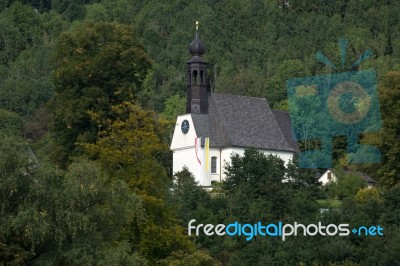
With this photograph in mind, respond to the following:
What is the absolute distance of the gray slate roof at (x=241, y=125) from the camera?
7281 centimetres

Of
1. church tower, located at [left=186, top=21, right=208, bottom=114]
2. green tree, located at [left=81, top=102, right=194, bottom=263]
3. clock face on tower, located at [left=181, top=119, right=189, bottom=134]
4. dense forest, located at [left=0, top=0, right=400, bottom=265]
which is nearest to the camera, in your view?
dense forest, located at [left=0, top=0, right=400, bottom=265]

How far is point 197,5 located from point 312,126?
50.4 metres

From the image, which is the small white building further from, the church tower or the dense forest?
the church tower

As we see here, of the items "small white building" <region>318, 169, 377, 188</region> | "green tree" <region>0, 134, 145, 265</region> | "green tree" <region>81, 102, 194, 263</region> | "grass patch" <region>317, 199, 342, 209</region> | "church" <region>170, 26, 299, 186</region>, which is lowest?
"green tree" <region>0, 134, 145, 265</region>

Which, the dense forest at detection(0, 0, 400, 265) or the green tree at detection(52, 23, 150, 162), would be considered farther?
the green tree at detection(52, 23, 150, 162)

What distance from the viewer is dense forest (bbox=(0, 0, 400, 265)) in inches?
1353

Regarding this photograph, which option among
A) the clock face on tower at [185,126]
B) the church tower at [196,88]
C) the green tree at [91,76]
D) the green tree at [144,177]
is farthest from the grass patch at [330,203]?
the church tower at [196,88]

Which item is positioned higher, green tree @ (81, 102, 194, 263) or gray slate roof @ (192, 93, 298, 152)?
gray slate roof @ (192, 93, 298, 152)

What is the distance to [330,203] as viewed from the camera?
61.1 m

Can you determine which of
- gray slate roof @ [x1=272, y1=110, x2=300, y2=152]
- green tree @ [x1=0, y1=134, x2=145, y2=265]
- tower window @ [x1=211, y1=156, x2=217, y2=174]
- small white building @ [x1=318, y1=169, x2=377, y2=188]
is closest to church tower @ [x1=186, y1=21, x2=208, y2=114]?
tower window @ [x1=211, y1=156, x2=217, y2=174]

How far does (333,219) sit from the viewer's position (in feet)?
180

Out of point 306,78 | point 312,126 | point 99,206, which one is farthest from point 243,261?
point 306,78

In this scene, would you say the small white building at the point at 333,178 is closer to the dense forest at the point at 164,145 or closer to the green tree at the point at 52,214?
the dense forest at the point at 164,145

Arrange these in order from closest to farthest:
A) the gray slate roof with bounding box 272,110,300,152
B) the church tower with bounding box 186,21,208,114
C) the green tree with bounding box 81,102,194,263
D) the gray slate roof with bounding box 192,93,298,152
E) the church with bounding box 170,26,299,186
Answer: the green tree with bounding box 81,102,194,263 → the church with bounding box 170,26,299,186 → the gray slate roof with bounding box 192,93,298,152 → the church tower with bounding box 186,21,208,114 → the gray slate roof with bounding box 272,110,300,152
